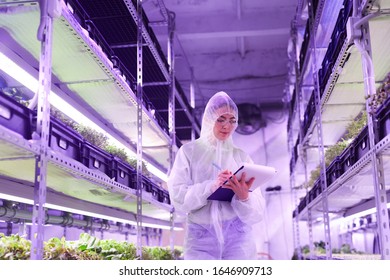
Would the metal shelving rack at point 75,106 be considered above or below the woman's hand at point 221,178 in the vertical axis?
above

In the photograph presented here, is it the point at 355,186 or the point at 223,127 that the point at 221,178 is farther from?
the point at 355,186

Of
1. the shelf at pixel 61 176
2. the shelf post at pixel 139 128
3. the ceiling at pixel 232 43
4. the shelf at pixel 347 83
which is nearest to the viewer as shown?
the shelf at pixel 61 176

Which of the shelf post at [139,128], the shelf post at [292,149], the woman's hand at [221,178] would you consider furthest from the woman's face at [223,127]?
the shelf post at [292,149]

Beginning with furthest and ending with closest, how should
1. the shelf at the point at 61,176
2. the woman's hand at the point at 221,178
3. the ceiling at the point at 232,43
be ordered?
the ceiling at the point at 232,43 → the woman's hand at the point at 221,178 → the shelf at the point at 61,176

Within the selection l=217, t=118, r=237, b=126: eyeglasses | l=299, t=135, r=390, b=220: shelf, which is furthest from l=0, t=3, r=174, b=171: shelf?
l=299, t=135, r=390, b=220: shelf

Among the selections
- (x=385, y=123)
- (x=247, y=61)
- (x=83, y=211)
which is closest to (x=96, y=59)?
(x=83, y=211)

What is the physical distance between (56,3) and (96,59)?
2.47ft

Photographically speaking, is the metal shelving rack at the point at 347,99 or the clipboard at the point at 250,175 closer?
the clipboard at the point at 250,175

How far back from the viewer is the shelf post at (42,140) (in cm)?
154

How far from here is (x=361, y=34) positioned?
6.34 feet

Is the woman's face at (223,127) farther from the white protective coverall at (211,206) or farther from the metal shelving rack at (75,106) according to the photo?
the metal shelving rack at (75,106)

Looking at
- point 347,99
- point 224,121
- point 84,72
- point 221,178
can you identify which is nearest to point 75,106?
point 84,72

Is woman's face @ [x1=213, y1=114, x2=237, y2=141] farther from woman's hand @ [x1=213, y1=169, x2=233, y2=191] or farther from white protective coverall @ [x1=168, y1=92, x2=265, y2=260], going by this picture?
woman's hand @ [x1=213, y1=169, x2=233, y2=191]

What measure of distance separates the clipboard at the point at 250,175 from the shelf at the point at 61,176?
0.58 m
